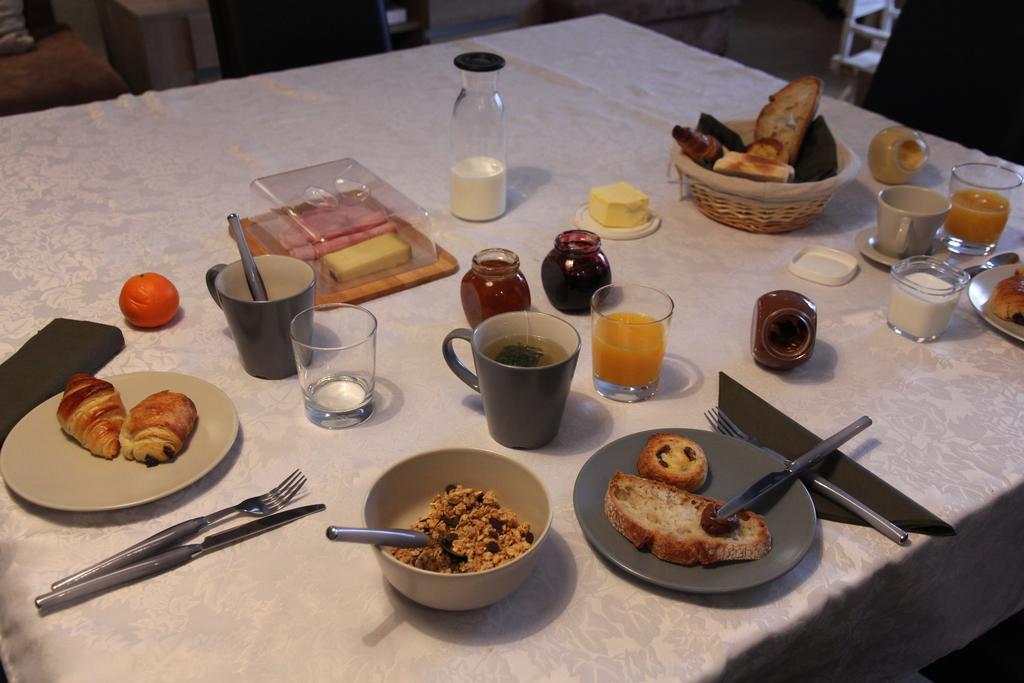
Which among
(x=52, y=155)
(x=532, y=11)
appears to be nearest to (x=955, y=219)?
(x=52, y=155)

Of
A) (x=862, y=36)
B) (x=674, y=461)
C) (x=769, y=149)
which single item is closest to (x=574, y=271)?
(x=674, y=461)

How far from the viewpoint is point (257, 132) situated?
1.63 metres

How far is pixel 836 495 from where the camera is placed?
83 cm

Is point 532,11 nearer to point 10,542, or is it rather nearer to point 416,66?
point 416,66

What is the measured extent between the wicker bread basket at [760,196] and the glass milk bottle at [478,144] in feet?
0.93

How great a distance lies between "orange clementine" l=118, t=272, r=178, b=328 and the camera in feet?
3.49

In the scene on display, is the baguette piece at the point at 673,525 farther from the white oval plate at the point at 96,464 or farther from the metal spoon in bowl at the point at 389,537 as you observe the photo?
the white oval plate at the point at 96,464

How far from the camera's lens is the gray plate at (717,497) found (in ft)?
2.40

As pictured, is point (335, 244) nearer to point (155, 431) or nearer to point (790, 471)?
point (155, 431)

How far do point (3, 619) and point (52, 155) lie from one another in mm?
1035

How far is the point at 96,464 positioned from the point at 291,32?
4.85 feet

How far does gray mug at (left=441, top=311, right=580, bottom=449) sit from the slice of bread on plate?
104 mm

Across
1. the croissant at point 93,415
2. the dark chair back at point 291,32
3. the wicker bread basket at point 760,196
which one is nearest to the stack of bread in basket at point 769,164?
the wicker bread basket at point 760,196

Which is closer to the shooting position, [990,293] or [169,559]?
[169,559]
